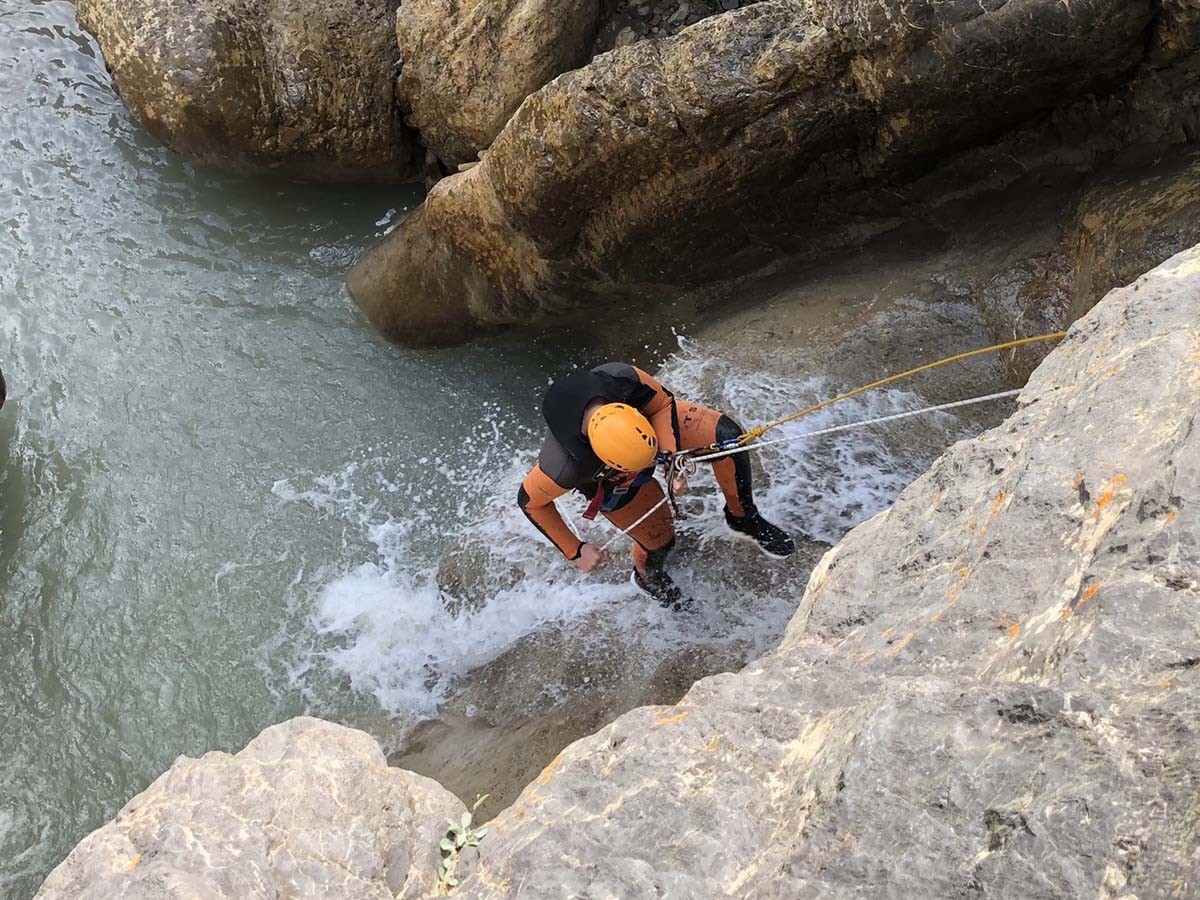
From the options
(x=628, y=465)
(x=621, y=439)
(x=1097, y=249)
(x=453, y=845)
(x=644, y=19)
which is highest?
(x=644, y=19)

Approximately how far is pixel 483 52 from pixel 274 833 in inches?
219

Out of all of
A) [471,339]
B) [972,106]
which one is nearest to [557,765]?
[972,106]

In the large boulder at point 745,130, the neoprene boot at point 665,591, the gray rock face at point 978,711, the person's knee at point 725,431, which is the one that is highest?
the large boulder at point 745,130

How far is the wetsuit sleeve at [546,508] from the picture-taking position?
382 cm

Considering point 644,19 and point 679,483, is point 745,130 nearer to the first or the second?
A: point 679,483

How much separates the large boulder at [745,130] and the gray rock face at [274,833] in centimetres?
339

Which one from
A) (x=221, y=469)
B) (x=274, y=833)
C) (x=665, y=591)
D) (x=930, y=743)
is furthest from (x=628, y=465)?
(x=221, y=469)

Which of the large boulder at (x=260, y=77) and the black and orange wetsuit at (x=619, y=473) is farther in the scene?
the large boulder at (x=260, y=77)

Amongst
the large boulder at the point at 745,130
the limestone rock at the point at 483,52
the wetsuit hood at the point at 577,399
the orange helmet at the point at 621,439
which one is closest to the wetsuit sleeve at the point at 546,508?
the wetsuit hood at the point at 577,399

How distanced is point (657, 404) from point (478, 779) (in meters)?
1.83

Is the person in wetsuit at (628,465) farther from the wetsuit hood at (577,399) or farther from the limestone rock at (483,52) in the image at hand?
the limestone rock at (483,52)

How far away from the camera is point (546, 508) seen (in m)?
3.98

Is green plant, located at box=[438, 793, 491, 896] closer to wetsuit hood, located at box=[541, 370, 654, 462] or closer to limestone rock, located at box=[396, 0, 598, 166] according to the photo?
wetsuit hood, located at box=[541, 370, 654, 462]

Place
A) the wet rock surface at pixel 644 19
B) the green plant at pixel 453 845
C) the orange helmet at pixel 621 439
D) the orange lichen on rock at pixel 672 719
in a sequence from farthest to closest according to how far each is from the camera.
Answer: the wet rock surface at pixel 644 19 < the orange helmet at pixel 621 439 < the green plant at pixel 453 845 < the orange lichen on rock at pixel 672 719
